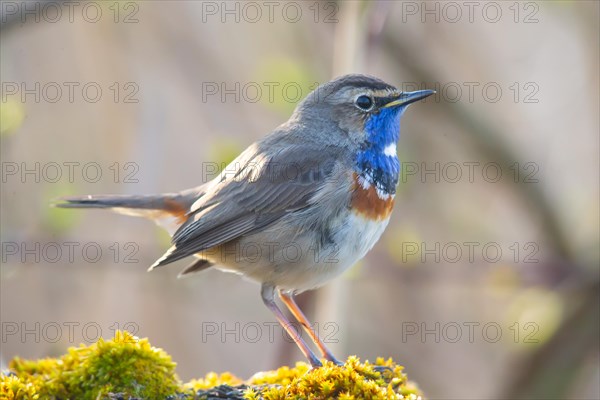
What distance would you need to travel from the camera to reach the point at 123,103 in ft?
30.2

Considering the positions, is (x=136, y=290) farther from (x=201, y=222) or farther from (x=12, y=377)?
(x=12, y=377)

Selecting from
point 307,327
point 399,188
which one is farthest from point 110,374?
point 399,188

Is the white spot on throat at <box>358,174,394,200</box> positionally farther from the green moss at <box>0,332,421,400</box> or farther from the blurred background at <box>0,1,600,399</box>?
the blurred background at <box>0,1,600,399</box>

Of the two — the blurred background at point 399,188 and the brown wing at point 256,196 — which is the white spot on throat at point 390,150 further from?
the blurred background at point 399,188

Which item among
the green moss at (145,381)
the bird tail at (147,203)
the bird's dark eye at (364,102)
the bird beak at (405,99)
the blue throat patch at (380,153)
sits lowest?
the green moss at (145,381)

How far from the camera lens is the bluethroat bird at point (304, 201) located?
5.53 metres

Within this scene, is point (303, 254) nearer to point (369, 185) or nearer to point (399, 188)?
point (369, 185)

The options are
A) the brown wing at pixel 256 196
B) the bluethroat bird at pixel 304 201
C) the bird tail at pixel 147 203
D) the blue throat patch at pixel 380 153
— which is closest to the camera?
the bluethroat bird at pixel 304 201

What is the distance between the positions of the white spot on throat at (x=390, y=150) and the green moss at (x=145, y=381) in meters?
1.80

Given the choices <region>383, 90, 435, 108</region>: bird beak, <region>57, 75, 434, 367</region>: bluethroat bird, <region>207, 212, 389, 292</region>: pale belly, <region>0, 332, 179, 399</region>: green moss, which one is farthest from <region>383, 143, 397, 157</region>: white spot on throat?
<region>0, 332, 179, 399</region>: green moss

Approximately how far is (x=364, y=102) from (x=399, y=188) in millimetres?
2585

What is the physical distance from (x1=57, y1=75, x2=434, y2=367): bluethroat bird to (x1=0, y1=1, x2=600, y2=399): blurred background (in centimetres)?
156

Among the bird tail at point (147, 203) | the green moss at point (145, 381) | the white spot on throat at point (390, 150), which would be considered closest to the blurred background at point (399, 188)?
the bird tail at point (147, 203)

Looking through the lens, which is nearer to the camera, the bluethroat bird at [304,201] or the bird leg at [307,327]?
the bird leg at [307,327]
